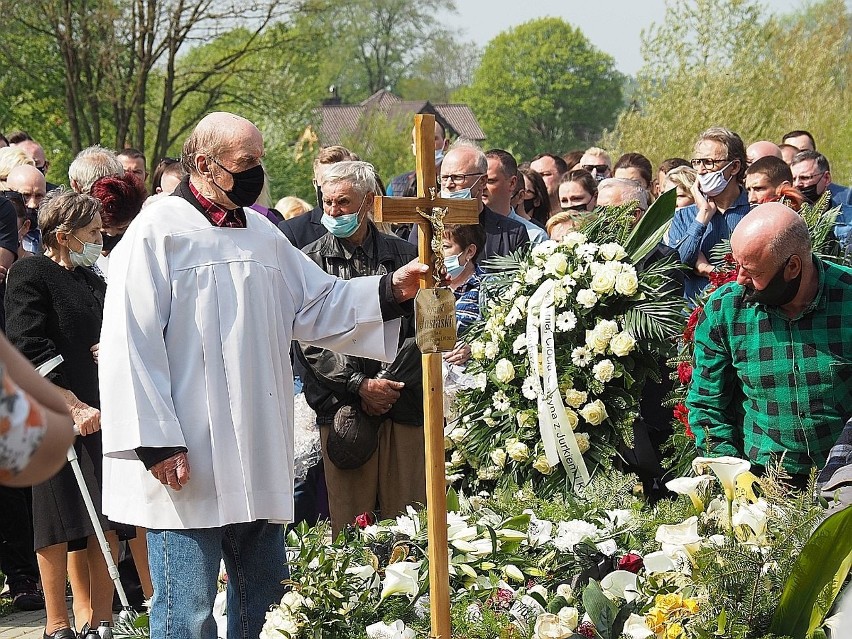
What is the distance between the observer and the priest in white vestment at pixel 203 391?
3920 mm

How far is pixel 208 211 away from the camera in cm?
416

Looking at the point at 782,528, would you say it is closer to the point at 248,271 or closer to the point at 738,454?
the point at 738,454

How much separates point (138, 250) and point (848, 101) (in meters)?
23.0

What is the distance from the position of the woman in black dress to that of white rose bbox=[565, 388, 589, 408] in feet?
7.56

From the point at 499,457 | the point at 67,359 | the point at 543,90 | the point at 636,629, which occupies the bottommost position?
the point at 636,629

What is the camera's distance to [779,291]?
469cm

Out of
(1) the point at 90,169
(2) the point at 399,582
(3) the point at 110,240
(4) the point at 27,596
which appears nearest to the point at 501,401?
(2) the point at 399,582

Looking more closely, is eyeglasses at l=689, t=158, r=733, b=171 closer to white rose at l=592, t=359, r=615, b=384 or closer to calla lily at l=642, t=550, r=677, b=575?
white rose at l=592, t=359, r=615, b=384

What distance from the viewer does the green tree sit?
81.0 metres

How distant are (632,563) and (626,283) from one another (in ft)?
5.67

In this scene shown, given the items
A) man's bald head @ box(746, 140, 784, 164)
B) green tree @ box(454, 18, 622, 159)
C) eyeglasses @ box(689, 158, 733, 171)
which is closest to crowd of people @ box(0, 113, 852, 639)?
eyeglasses @ box(689, 158, 733, 171)

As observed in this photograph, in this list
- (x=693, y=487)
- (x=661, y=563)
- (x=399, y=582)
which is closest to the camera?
(x=661, y=563)

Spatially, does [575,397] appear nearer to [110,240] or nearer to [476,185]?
[476,185]

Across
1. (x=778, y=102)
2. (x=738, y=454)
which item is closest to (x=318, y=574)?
(x=738, y=454)
